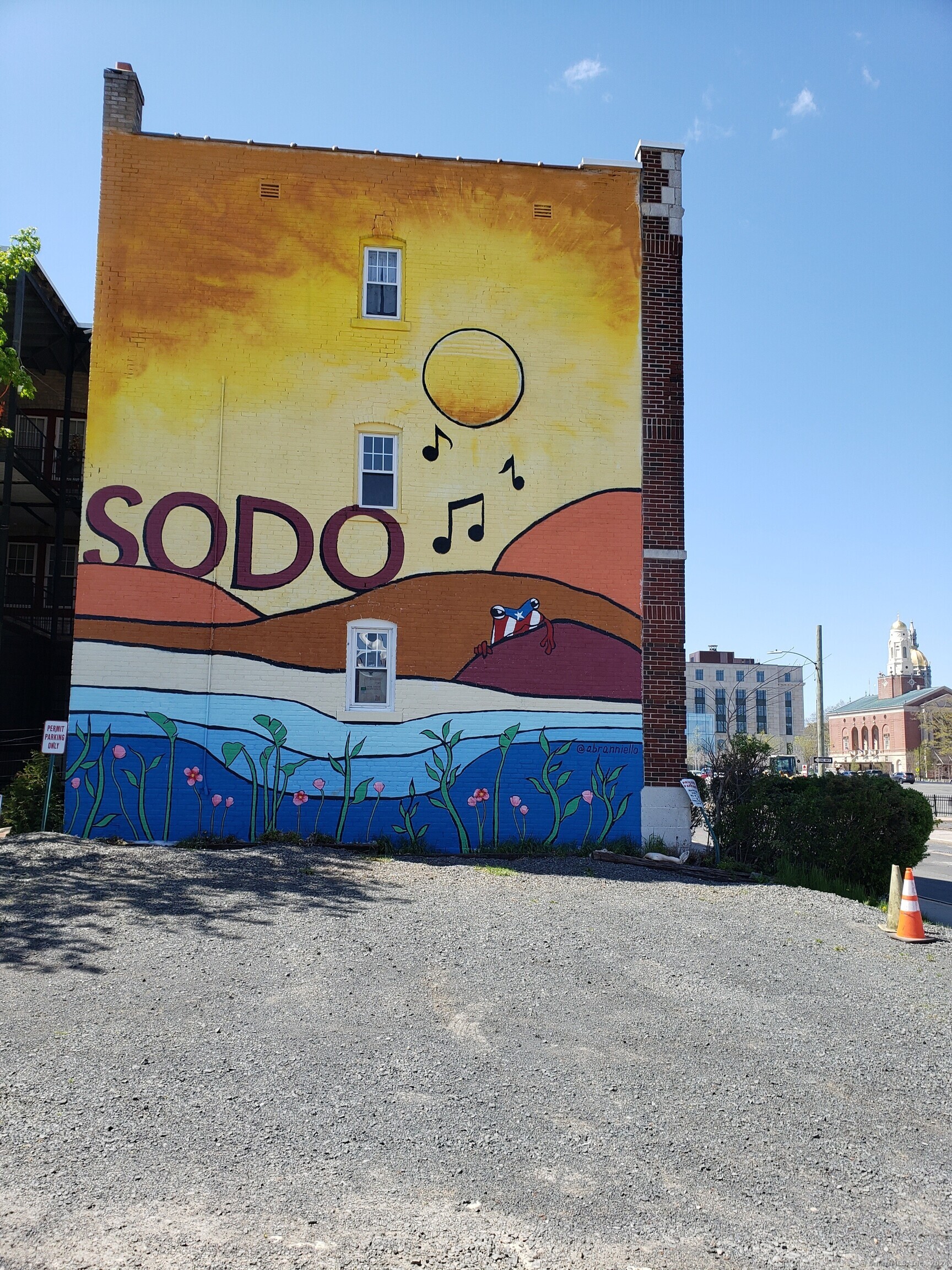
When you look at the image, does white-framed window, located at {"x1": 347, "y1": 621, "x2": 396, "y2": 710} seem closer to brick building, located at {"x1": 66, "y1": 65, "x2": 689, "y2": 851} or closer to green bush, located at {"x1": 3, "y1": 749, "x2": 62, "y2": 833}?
brick building, located at {"x1": 66, "y1": 65, "x2": 689, "y2": 851}

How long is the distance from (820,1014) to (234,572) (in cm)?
979

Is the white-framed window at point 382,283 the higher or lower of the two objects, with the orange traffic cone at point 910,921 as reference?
higher

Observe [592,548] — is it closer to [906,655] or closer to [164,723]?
[164,723]

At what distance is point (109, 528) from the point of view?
43.4 feet

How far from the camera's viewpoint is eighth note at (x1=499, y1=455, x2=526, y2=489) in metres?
14.0

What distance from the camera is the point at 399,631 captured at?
534 inches

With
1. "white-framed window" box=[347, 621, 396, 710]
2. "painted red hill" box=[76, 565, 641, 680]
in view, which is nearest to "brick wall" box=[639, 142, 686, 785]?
"painted red hill" box=[76, 565, 641, 680]

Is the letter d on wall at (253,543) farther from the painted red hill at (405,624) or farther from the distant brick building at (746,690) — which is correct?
the distant brick building at (746,690)

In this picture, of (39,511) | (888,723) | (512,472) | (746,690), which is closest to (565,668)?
(512,472)

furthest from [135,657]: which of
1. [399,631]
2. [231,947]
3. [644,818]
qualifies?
[644,818]

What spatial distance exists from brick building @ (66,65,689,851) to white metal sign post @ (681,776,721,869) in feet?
0.57

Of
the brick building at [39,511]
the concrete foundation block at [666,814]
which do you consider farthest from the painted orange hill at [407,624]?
the brick building at [39,511]

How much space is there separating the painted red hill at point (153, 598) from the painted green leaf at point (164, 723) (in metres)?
1.33

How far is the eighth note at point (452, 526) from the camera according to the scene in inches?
543
